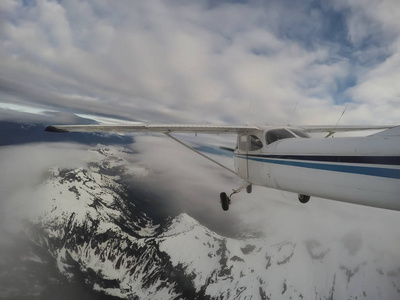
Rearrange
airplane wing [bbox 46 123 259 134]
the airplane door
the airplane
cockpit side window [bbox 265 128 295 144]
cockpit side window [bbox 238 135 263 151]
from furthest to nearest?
1. the airplane door
2. cockpit side window [bbox 238 135 263 151]
3. airplane wing [bbox 46 123 259 134]
4. cockpit side window [bbox 265 128 295 144]
5. the airplane

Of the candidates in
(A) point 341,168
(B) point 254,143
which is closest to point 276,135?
(B) point 254,143

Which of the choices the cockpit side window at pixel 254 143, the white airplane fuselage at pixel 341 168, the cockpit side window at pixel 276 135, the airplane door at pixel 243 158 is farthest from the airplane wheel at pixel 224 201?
the cockpit side window at pixel 276 135

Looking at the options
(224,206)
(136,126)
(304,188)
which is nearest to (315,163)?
(304,188)

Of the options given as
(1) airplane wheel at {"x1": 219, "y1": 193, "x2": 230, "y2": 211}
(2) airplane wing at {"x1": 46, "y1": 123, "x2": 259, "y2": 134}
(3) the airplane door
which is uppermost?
(2) airplane wing at {"x1": 46, "y1": 123, "x2": 259, "y2": 134}

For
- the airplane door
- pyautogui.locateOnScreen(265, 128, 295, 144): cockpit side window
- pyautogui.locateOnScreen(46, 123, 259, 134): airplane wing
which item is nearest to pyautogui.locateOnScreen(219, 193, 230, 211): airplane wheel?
the airplane door

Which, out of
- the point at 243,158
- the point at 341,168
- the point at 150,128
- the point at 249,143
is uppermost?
the point at 150,128

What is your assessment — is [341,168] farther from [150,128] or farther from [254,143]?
[150,128]

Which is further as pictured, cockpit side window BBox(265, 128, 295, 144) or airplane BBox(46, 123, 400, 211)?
cockpit side window BBox(265, 128, 295, 144)

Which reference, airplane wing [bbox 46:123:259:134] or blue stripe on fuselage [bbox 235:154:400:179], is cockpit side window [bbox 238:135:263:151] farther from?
blue stripe on fuselage [bbox 235:154:400:179]
